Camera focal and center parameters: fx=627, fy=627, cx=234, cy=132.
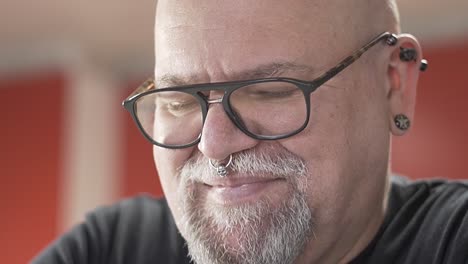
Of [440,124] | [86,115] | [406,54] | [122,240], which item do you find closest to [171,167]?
[122,240]

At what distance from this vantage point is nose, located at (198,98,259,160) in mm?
935

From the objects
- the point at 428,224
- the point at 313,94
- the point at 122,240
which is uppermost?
the point at 313,94

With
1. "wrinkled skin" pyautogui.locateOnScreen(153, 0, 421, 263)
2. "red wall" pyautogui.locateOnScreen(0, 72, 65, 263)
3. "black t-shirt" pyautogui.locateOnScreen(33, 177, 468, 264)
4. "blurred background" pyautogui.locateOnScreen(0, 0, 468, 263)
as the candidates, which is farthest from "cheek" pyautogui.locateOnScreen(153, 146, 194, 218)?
"red wall" pyautogui.locateOnScreen(0, 72, 65, 263)

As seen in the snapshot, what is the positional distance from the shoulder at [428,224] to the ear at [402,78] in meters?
0.14

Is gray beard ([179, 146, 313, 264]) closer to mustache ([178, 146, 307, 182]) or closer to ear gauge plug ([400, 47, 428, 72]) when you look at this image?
mustache ([178, 146, 307, 182])

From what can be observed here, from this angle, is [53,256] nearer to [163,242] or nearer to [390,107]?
[163,242]

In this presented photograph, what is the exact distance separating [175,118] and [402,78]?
0.42 m

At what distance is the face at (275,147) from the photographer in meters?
0.95

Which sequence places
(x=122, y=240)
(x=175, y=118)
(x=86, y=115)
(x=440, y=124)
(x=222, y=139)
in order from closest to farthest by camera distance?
(x=222, y=139) → (x=175, y=118) → (x=122, y=240) → (x=440, y=124) → (x=86, y=115)

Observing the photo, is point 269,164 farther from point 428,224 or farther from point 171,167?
point 428,224

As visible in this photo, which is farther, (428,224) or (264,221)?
(428,224)

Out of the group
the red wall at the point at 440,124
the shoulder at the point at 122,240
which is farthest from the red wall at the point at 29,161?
the shoulder at the point at 122,240

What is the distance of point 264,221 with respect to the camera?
955mm

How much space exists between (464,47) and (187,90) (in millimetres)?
3934
